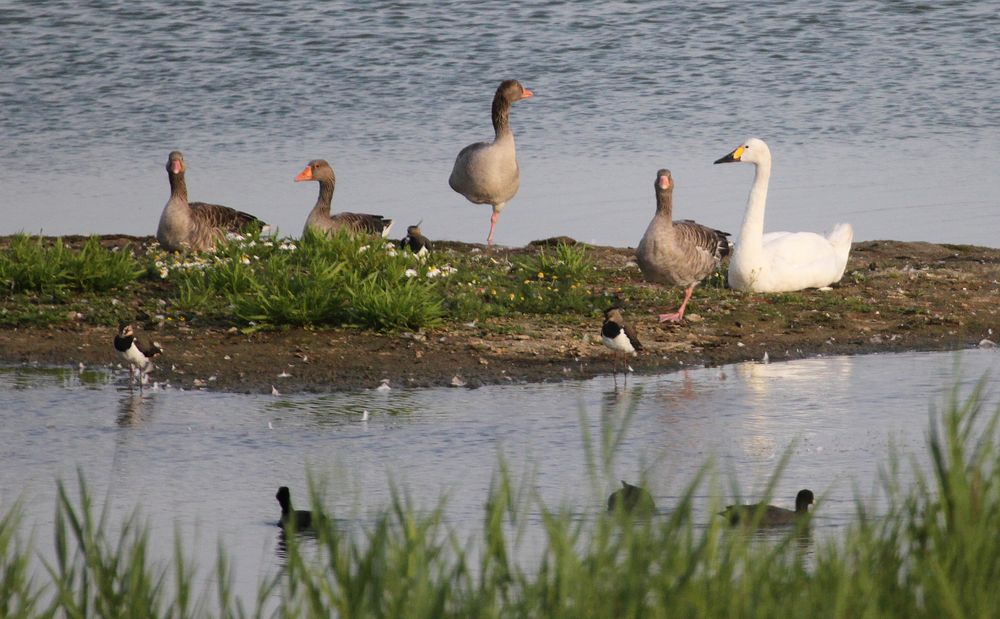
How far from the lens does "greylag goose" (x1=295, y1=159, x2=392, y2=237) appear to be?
1422cm

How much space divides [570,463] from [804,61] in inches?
700

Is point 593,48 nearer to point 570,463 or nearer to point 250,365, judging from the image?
point 250,365

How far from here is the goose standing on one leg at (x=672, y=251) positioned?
39.6 feet

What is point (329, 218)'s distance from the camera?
47.2 feet

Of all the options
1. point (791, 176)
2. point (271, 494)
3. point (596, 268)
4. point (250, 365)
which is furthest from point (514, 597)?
point (791, 176)

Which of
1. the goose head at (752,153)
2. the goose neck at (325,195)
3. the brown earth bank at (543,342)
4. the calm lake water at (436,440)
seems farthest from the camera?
the goose neck at (325,195)

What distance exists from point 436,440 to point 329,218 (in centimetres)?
615

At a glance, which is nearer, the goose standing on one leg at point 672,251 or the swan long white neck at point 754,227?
the goose standing on one leg at point 672,251

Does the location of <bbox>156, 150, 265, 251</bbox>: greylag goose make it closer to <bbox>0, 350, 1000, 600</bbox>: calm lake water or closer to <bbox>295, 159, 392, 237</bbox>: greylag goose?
<bbox>295, 159, 392, 237</bbox>: greylag goose

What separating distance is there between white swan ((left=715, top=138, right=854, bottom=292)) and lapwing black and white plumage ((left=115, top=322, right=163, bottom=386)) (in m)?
5.09

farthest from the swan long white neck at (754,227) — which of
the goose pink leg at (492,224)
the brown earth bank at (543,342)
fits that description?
the goose pink leg at (492,224)

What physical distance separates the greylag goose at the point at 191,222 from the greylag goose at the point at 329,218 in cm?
56

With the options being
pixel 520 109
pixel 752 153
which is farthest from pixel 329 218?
pixel 520 109

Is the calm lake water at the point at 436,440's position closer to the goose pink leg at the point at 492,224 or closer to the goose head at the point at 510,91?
the goose pink leg at the point at 492,224
